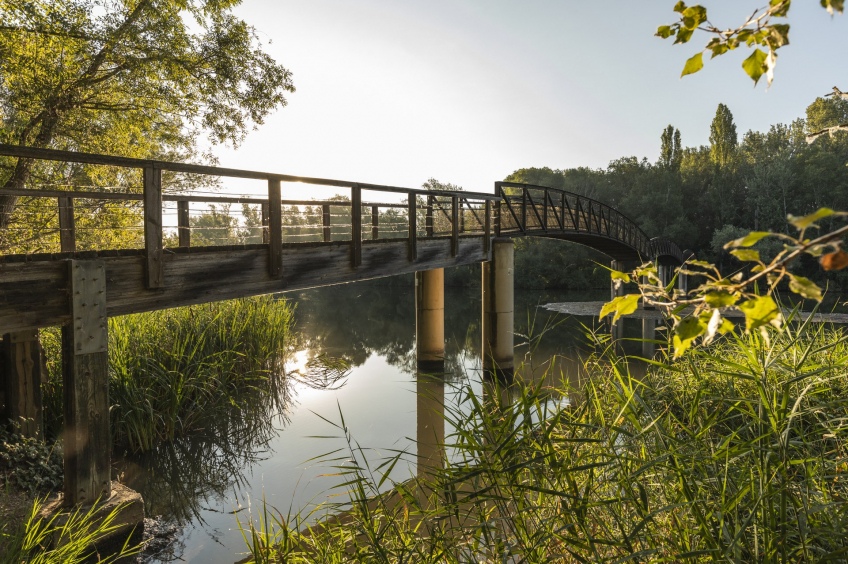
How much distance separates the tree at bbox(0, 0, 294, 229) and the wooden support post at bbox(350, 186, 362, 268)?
521cm

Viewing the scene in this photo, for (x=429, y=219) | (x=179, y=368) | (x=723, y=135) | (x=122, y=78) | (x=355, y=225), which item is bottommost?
(x=179, y=368)

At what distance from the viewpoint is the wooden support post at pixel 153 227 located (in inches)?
204

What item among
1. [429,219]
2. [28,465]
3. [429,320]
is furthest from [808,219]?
[429,320]

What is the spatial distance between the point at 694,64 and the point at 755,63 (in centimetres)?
15

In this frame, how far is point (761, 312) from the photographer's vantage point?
110 cm

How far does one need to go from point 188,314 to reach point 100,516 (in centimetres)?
583

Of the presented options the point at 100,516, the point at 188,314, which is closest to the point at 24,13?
the point at 188,314

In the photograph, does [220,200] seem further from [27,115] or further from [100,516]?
[100,516]

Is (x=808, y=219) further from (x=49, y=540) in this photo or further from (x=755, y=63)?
(x=49, y=540)

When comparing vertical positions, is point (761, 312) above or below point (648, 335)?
above

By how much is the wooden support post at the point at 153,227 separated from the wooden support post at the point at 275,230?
4.59ft

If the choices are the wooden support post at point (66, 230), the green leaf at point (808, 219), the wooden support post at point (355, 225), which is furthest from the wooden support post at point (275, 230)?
the green leaf at point (808, 219)

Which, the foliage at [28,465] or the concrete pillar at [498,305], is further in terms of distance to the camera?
the concrete pillar at [498,305]

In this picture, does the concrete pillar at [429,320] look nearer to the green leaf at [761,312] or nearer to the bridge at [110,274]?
the bridge at [110,274]
